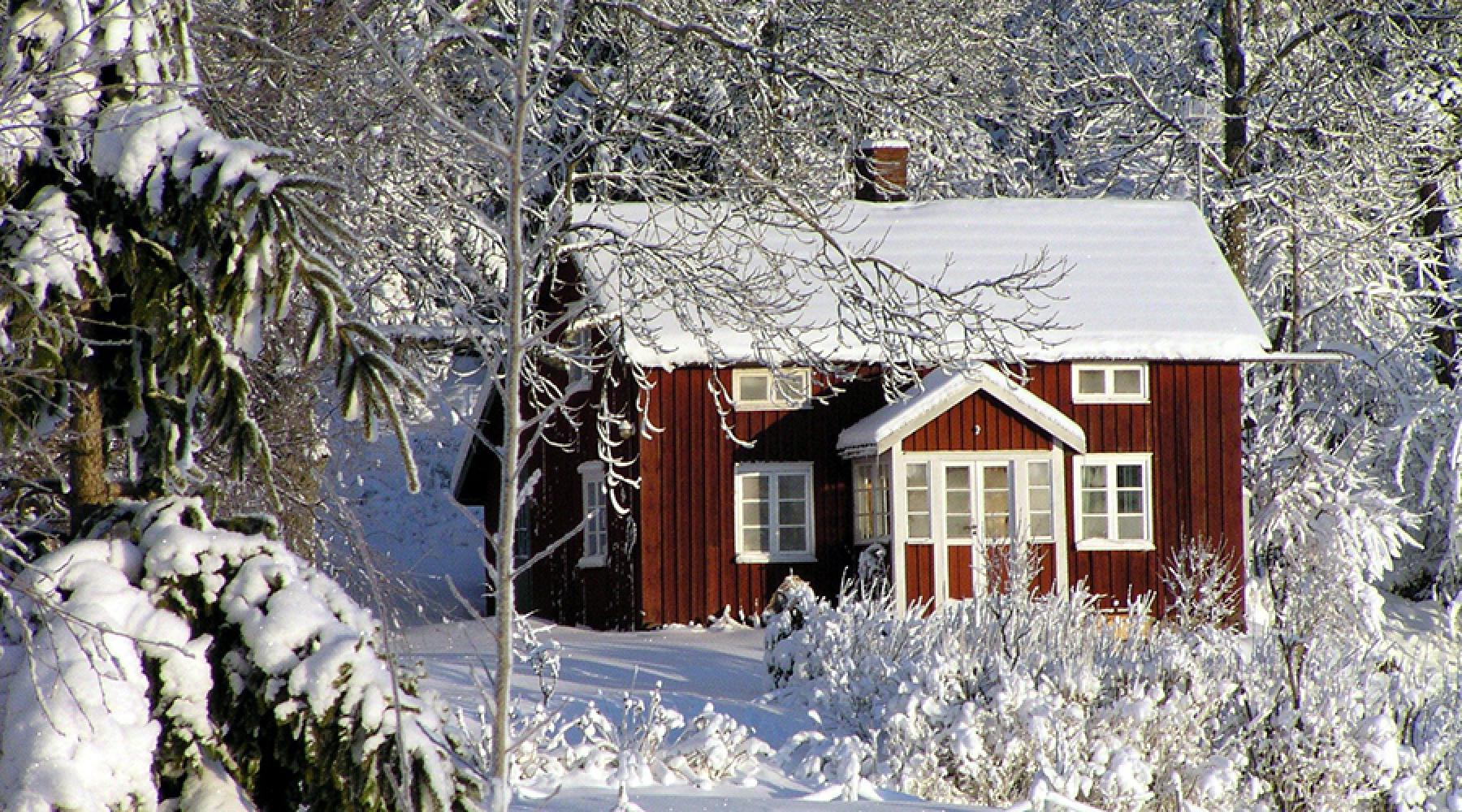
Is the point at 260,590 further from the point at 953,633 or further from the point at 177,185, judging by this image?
the point at 953,633

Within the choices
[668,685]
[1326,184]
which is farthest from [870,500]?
[1326,184]

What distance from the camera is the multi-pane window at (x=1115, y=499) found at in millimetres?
19562

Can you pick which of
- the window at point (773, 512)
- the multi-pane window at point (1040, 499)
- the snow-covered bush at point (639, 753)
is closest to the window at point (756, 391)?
the window at point (773, 512)

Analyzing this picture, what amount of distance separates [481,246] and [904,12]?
8115 millimetres

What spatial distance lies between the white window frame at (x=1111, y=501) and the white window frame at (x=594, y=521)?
18.5 feet

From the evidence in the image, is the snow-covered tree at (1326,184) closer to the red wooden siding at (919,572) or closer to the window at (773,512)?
the window at (773,512)

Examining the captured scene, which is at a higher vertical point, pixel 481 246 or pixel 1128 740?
pixel 481 246

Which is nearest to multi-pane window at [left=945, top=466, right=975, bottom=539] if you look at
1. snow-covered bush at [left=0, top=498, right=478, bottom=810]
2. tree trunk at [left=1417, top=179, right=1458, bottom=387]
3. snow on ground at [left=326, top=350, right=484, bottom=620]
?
tree trunk at [left=1417, top=179, right=1458, bottom=387]

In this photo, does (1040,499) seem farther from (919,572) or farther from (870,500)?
(870,500)

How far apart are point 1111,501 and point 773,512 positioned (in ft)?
13.3

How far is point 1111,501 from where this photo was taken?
19656 mm

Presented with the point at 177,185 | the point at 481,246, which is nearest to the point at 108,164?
the point at 177,185

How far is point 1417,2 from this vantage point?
78.7ft

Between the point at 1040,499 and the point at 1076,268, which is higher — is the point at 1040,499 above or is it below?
below
